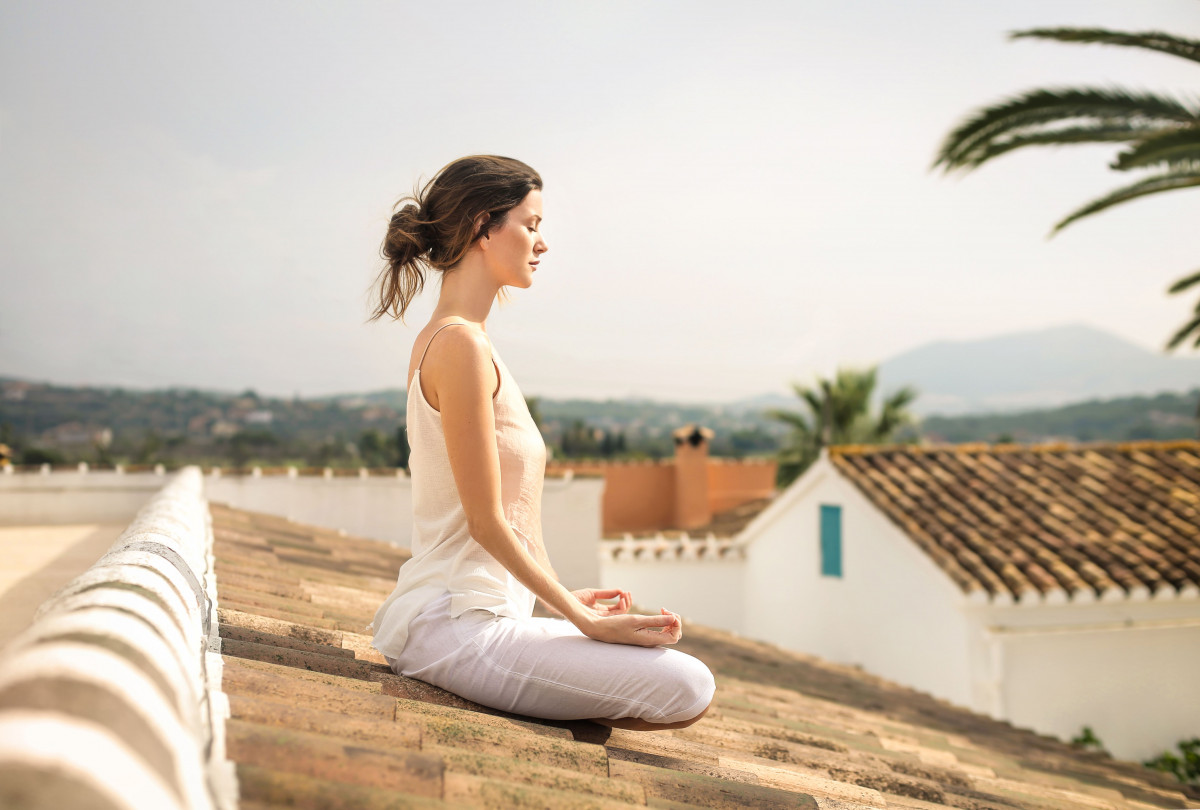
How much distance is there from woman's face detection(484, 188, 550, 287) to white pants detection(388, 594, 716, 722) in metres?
0.87

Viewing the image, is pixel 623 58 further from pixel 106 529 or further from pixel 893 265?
pixel 106 529

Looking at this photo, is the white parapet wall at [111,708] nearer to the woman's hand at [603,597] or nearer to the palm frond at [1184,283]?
the woman's hand at [603,597]

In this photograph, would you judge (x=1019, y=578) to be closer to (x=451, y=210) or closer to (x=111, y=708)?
(x=451, y=210)

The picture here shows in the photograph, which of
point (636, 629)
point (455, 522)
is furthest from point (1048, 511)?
point (455, 522)

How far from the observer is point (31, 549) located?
5.50 metres

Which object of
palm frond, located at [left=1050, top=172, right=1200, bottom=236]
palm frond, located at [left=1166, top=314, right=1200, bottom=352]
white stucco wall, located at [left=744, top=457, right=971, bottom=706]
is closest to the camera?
palm frond, located at [left=1050, top=172, right=1200, bottom=236]

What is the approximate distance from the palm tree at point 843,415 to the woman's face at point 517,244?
35.6m

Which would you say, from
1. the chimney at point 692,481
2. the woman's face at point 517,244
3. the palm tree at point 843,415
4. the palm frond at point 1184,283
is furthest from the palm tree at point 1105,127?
the palm tree at point 843,415

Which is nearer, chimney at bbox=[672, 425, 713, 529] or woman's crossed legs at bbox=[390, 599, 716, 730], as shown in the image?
woman's crossed legs at bbox=[390, 599, 716, 730]

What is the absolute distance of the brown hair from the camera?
2.25 m

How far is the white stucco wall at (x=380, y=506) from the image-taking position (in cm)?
930

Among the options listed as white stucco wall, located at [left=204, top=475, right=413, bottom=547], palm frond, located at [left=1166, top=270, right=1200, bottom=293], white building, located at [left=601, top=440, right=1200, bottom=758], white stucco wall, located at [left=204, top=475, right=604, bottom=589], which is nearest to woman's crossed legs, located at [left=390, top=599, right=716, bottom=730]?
white stucco wall, located at [left=204, top=475, right=604, bottom=589]

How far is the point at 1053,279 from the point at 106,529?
121045 millimetres

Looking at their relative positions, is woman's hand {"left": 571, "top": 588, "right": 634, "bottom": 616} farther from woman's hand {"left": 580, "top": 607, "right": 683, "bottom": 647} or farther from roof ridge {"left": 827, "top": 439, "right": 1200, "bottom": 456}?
roof ridge {"left": 827, "top": 439, "right": 1200, "bottom": 456}
